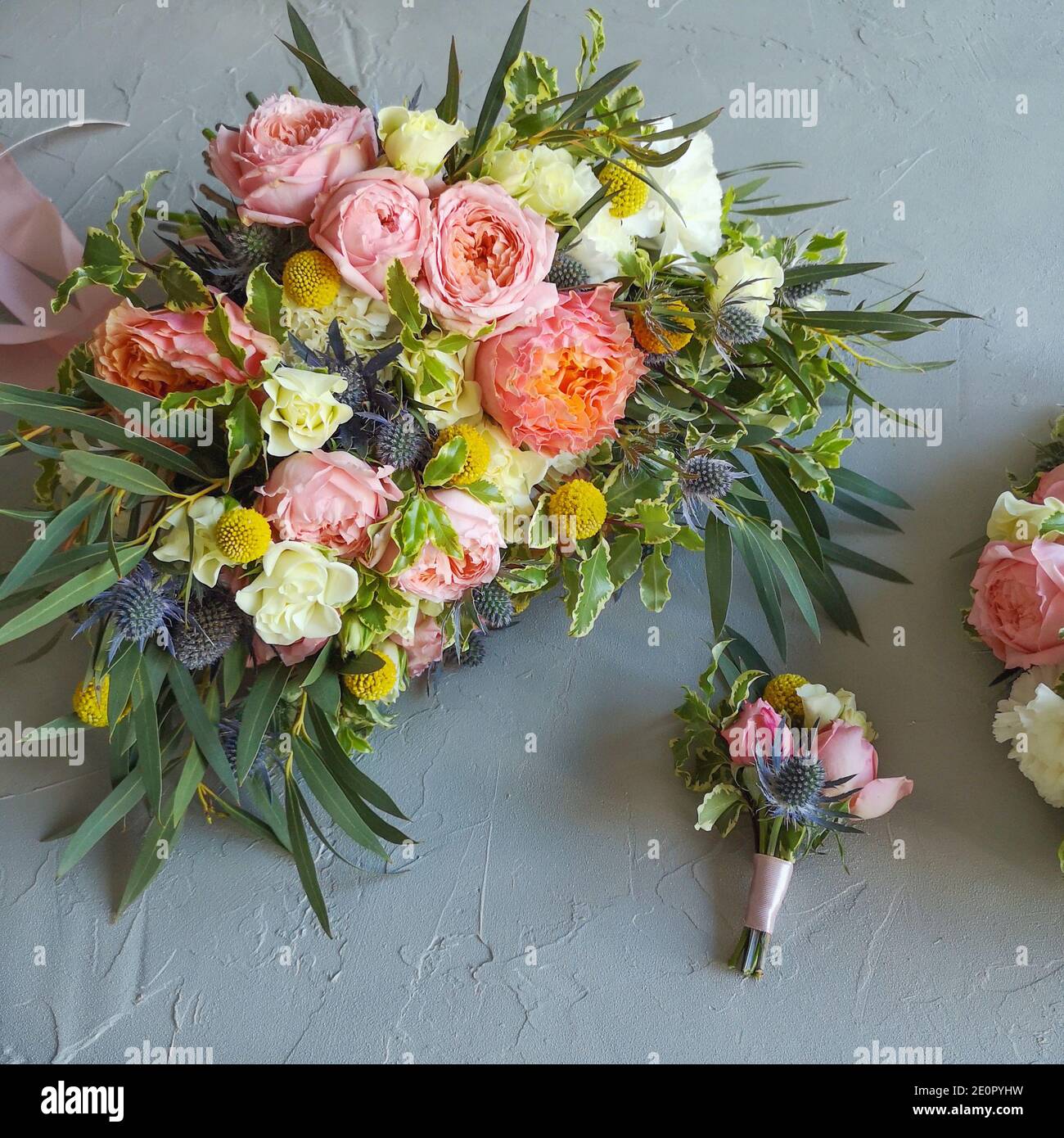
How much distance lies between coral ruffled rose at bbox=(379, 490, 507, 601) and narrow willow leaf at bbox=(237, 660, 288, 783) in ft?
0.62

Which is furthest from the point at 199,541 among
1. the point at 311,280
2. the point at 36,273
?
the point at 36,273

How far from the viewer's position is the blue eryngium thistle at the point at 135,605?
95 centimetres

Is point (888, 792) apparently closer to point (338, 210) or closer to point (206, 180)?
point (338, 210)

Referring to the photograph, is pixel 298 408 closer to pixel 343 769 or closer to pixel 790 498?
pixel 343 769

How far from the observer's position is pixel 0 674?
3.92ft

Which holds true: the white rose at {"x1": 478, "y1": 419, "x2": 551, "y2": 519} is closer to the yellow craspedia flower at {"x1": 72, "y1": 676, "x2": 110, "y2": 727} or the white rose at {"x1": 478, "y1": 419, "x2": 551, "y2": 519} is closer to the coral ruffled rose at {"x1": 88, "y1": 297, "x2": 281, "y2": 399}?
the coral ruffled rose at {"x1": 88, "y1": 297, "x2": 281, "y2": 399}

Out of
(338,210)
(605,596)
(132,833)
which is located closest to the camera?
(338,210)

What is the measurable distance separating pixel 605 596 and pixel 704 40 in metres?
0.78

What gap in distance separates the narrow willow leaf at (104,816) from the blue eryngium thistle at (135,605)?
0.19 metres

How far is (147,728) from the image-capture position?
0.99 meters

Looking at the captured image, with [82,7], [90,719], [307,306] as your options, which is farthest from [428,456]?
[82,7]

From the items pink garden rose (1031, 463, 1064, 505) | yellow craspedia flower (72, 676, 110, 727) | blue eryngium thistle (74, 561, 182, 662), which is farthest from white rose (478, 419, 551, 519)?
pink garden rose (1031, 463, 1064, 505)

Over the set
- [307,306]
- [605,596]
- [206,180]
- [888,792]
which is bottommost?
[888,792]

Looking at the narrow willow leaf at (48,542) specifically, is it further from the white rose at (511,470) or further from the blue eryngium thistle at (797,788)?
the blue eryngium thistle at (797,788)
